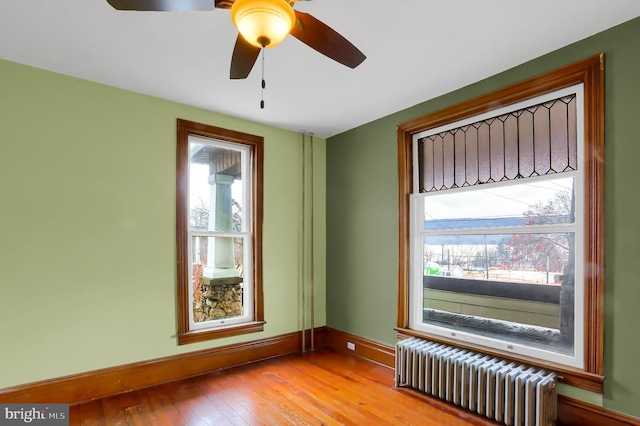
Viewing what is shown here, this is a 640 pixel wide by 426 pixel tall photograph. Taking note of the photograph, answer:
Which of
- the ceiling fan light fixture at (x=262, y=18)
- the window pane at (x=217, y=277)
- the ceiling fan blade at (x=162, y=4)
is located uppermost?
the ceiling fan blade at (x=162, y=4)

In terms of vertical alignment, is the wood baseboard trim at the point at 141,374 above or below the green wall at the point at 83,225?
below

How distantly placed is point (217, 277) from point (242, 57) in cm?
252

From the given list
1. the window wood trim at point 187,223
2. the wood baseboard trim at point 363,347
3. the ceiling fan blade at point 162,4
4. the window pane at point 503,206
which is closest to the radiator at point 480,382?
the wood baseboard trim at point 363,347

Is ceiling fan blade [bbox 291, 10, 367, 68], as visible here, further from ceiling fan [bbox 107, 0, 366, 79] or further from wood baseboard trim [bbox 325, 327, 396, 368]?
wood baseboard trim [bbox 325, 327, 396, 368]

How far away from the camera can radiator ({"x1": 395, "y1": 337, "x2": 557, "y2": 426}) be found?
7.95ft

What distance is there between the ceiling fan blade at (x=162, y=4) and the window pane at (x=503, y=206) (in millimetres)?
2580

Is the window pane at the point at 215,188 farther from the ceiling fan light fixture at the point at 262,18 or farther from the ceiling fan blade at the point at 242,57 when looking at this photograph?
the ceiling fan light fixture at the point at 262,18

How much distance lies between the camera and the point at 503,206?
304 centimetres

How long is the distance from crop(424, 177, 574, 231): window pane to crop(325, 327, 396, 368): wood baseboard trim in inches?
53.4

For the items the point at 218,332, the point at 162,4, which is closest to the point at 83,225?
the point at 218,332

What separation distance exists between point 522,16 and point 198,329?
369 cm

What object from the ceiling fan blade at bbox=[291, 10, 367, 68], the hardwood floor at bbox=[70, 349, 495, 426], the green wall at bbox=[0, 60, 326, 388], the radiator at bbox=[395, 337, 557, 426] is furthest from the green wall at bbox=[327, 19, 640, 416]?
the ceiling fan blade at bbox=[291, 10, 367, 68]

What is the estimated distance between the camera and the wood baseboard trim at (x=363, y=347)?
3747 mm

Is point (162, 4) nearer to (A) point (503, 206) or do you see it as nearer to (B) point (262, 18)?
(B) point (262, 18)
